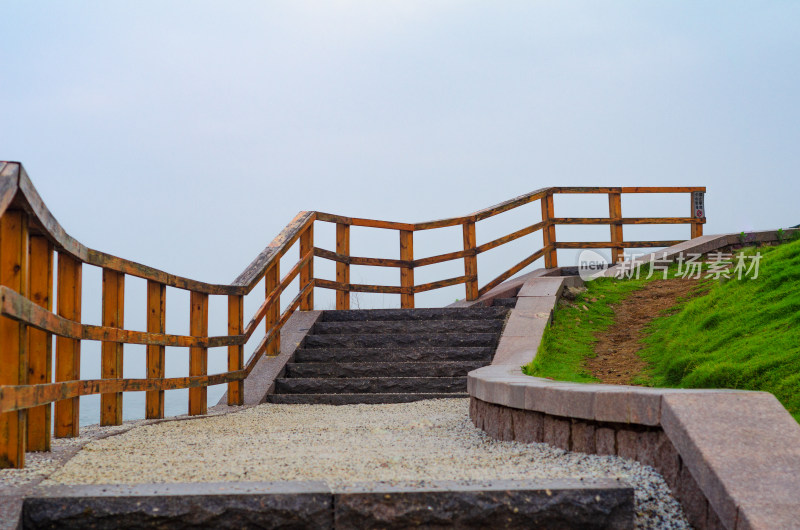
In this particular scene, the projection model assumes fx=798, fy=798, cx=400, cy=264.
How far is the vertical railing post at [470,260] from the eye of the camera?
34.5ft

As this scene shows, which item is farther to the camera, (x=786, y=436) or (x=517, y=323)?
(x=517, y=323)

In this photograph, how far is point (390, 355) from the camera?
327 inches

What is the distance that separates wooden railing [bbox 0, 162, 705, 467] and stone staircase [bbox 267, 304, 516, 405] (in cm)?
45

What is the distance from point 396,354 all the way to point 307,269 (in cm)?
168

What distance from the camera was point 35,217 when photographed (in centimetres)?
362

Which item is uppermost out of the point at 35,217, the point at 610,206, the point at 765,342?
the point at 610,206

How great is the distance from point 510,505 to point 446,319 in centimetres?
636

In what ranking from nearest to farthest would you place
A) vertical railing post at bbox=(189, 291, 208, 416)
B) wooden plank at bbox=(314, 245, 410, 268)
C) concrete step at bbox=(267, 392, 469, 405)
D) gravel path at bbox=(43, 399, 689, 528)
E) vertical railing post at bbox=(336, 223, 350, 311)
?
gravel path at bbox=(43, 399, 689, 528) → vertical railing post at bbox=(189, 291, 208, 416) → concrete step at bbox=(267, 392, 469, 405) → wooden plank at bbox=(314, 245, 410, 268) → vertical railing post at bbox=(336, 223, 350, 311)

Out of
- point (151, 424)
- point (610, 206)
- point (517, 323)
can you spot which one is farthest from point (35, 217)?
point (610, 206)

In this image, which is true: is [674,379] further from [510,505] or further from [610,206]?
[610,206]

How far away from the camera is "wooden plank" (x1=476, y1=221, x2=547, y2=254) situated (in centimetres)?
1061

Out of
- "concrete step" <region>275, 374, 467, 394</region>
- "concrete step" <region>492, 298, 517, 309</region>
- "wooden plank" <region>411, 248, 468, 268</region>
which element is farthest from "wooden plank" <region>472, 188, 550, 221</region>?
"concrete step" <region>275, 374, 467, 394</region>

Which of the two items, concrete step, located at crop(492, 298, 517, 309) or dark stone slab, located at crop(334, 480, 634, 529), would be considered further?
concrete step, located at crop(492, 298, 517, 309)

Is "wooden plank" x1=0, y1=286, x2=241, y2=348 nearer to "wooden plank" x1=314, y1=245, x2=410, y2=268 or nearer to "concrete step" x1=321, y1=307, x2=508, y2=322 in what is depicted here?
"concrete step" x1=321, y1=307, x2=508, y2=322
